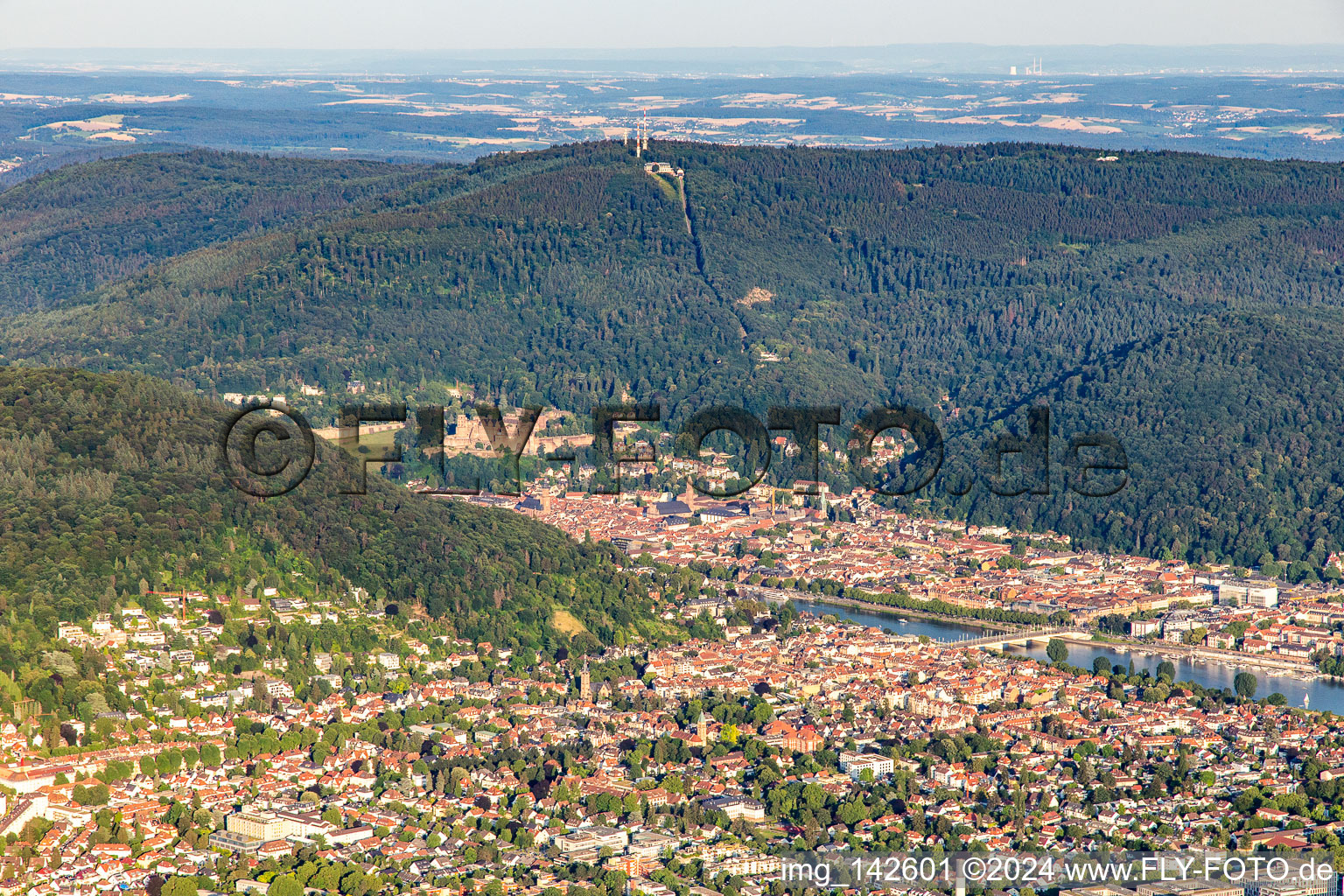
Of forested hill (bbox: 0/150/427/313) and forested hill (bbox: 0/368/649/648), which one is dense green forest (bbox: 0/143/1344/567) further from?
forested hill (bbox: 0/368/649/648)

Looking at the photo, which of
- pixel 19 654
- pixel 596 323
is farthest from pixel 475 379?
pixel 19 654

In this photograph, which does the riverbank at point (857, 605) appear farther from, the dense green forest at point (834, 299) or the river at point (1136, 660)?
the dense green forest at point (834, 299)

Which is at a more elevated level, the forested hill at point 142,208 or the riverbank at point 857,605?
the forested hill at point 142,208

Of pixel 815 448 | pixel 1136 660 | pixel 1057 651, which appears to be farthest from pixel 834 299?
pixel 1057 651

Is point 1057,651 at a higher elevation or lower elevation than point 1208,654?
higher

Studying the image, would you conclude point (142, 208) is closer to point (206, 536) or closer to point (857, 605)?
point (857, 605)

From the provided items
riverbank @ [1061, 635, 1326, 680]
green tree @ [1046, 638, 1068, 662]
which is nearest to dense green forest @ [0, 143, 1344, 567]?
riverbank @ [1061, 635, 1326, 680]

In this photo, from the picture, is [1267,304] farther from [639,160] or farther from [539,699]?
[539,699]

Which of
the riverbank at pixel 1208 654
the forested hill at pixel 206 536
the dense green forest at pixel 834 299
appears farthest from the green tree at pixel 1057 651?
the dense green forest at pixel 834 299
